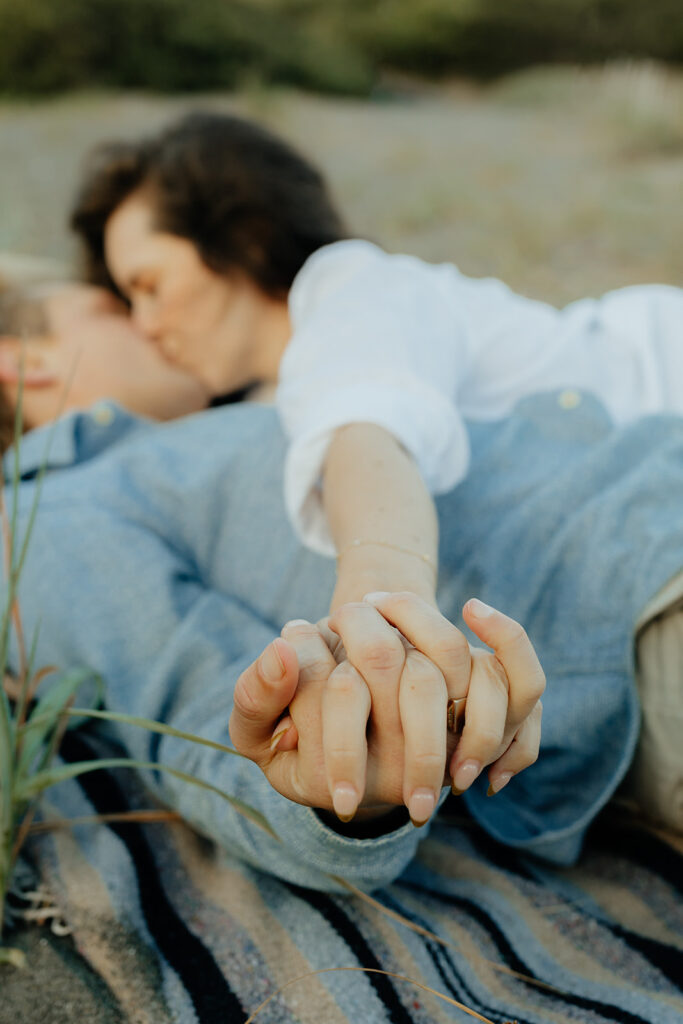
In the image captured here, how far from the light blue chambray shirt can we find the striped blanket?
0.04 meters

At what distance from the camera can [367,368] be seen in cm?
85

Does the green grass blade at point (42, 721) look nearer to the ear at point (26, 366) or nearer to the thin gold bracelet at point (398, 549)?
the thin gold bracelet at point (398, 549)

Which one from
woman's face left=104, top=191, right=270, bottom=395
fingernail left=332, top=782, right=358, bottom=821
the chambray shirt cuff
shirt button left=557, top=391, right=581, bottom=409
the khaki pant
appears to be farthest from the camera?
woman's face left=104, top=191, right=270, bottom=395

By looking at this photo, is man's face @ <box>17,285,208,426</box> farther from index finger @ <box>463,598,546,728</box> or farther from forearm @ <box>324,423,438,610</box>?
index finger @ <box>463,598,546,728</box>

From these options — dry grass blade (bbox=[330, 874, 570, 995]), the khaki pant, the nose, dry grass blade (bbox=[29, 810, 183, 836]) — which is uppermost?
the khaki pant

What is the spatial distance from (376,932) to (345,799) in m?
0.31

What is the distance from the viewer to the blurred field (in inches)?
118

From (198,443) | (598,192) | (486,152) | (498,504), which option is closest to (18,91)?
(486,152)

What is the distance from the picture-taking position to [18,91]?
5.02 meters

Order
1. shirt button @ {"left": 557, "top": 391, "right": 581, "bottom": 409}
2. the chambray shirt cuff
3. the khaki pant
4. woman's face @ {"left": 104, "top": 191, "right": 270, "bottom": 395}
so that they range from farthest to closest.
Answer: woman's face @ {"left": 104, "top": 191, "right": 270, "bottom": 395} → shirt button @ {"left": 557, "top": 391, "right": 581, "bottom": 409} → the khaki pant → the chambray shirt cuff

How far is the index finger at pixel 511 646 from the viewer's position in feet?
1.48

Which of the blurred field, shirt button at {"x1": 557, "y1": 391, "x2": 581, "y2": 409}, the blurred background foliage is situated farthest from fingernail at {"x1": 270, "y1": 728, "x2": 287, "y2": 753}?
the blurred background foliage

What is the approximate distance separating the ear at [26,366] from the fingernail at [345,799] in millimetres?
1178

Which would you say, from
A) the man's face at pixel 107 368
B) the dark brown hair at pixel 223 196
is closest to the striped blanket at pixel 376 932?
the man's face at pixel 107 368
